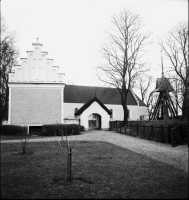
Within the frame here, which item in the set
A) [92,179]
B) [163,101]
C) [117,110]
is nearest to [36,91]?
[163,101]

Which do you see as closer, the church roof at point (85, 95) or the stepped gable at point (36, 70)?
the stepped gable at point (36, 70)

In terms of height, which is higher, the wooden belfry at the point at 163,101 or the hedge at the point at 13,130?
the wooden belfry at the point at 163,101

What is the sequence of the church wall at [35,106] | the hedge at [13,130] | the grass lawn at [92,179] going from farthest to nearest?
1. the church wall at [35,106]
2. the hedge at [13,130]
3. the grass lawn at [92,179]

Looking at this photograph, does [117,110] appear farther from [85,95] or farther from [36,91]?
[36,91]

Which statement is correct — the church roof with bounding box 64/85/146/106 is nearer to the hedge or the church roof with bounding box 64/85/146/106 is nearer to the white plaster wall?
the white plaster wall

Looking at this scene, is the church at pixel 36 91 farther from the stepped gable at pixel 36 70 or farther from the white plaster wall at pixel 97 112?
the white plaster wall at pixel 97 112

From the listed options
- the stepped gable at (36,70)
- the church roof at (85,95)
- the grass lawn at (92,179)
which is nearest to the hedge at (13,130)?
the stepped gable at (36,70)

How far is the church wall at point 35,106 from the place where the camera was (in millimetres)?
21047

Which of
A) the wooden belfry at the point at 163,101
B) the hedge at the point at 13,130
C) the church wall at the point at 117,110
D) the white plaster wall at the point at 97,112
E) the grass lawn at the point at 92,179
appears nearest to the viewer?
the grass lawn at the point at 92,179

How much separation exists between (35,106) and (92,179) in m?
16.6

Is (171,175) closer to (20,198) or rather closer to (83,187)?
(83,187)

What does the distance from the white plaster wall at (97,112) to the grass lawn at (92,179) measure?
16055 mm

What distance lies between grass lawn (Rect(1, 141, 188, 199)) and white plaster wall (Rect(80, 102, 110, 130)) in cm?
1605

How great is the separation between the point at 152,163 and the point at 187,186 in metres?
2.60
